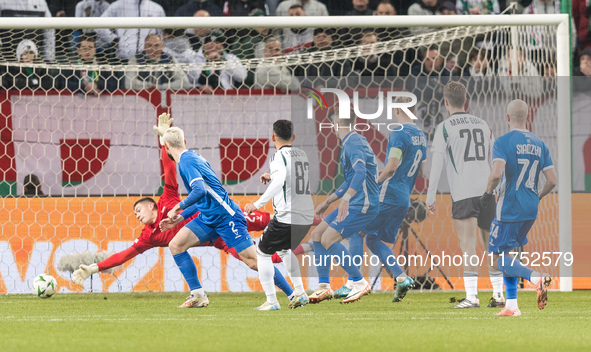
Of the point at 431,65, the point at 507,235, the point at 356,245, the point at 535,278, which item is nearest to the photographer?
the point at 535,278

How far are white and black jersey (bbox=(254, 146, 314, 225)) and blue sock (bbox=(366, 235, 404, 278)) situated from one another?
3.32ft

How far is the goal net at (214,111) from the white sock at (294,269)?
0.94 m

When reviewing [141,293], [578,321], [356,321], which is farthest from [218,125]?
[578,321]

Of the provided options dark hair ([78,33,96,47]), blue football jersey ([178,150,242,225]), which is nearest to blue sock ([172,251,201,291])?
blue football jersey ([178,150,242,225])

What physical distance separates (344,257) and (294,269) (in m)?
0.57

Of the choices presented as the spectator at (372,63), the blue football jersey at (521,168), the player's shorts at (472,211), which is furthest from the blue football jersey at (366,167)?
the spectator at (372,63)

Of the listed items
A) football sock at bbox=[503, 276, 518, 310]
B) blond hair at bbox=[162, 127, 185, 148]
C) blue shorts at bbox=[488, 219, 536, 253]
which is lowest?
football sock at bbox=[503, 276, 518, 310]

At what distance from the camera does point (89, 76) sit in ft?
33.4

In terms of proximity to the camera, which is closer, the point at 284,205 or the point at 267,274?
the point at 267,274

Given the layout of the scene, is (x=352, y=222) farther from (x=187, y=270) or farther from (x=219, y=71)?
(x=219, y=71)

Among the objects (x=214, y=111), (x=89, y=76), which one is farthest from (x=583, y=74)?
(x=89, y=76)

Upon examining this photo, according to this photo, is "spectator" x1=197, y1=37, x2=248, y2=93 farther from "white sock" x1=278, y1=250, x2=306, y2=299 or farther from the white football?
the white football

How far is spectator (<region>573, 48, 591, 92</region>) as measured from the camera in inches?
408

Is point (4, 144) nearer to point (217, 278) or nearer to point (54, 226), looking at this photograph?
point (54, 226)
